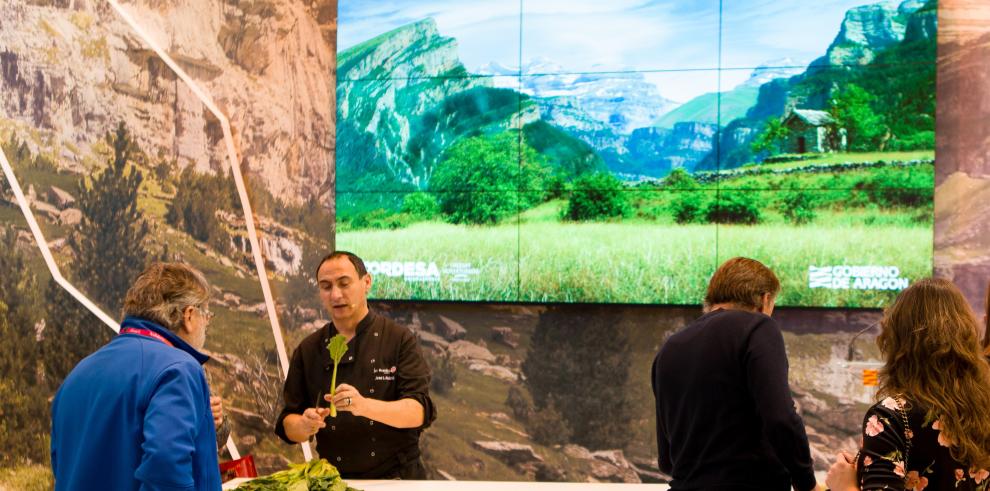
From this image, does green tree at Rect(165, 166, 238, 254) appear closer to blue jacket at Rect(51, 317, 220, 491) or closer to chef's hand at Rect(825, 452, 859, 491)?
blue jacket at Rect(51, 317, 220, 491)

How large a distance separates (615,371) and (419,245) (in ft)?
4.10

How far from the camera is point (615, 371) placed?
192 inches

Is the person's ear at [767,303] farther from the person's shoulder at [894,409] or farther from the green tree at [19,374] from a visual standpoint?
the green tree at [19,374]

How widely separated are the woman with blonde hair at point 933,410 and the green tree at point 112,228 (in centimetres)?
414

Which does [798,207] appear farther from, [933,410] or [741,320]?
[933,410]

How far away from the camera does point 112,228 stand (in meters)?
4.98

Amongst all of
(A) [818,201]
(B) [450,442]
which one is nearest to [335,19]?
(B) [450,442]

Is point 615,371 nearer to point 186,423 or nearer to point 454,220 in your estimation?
point 454,220

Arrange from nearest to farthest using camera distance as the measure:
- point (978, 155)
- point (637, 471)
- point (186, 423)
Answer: point (186, 423) < point (978, 155) < point (637, 471)

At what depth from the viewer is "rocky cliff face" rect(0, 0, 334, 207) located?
493 cm

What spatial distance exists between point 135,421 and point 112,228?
3224mm

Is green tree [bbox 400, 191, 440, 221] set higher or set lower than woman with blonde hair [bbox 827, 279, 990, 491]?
higher

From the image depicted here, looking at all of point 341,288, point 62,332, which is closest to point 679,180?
point 341,288

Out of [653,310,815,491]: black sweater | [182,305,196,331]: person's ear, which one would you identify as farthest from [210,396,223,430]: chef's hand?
[653,310,815,491]: black sweater
